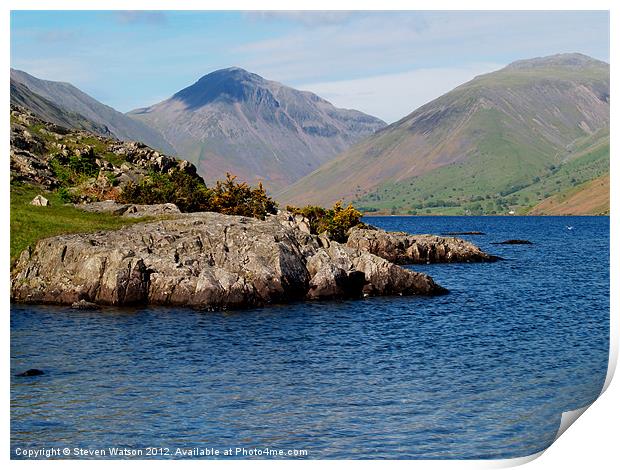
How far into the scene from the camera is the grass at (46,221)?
66.5 metres

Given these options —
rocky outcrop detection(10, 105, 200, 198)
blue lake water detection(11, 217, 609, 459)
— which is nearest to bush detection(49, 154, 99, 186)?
rocky outcrop detection(10, 105, 200, 198)

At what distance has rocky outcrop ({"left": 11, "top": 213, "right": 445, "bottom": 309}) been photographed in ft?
202

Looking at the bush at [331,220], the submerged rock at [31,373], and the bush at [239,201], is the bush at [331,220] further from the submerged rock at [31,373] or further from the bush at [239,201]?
the submerged rock at [31,373]

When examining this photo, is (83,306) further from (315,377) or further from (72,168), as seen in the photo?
(72,168)

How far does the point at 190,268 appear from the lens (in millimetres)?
62719

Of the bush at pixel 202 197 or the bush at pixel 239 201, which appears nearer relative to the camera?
the bush at pixel 202 197

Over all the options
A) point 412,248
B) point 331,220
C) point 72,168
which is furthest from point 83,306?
point 412,248

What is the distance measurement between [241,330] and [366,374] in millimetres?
14632

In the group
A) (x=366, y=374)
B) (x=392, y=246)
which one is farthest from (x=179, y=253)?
(x=392, y=246)

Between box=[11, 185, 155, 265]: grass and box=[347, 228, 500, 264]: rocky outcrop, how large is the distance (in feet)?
146

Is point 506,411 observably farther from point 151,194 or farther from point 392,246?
point 392,246

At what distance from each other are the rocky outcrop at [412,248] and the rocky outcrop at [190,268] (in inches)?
1584

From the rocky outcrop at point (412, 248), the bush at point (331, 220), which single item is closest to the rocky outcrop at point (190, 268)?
the bush at point (331, 220)

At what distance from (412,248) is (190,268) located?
6141 cm
